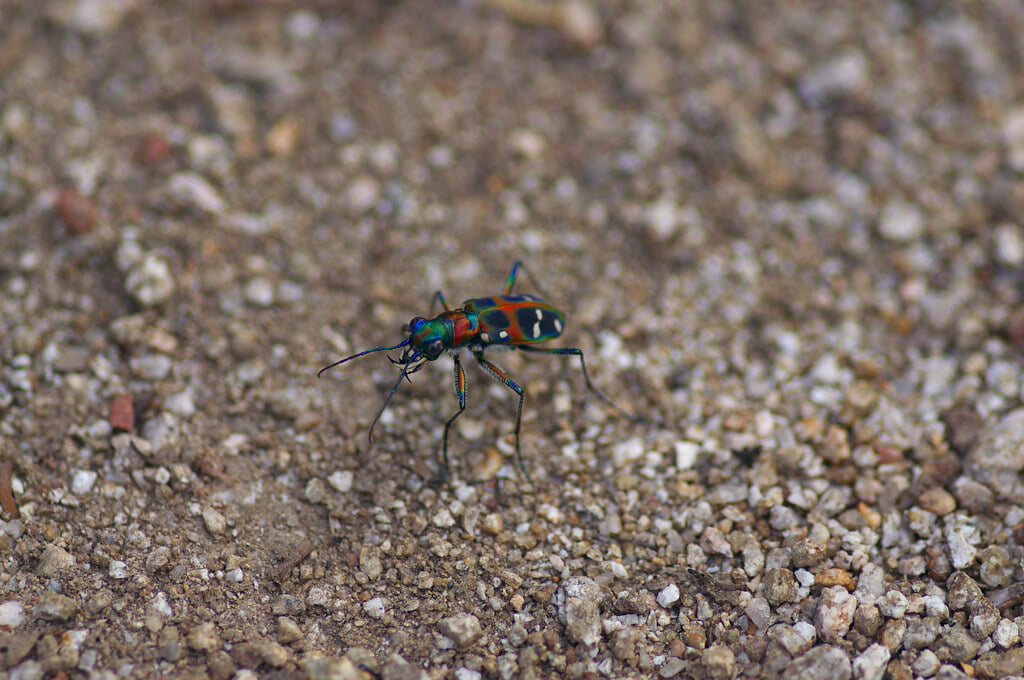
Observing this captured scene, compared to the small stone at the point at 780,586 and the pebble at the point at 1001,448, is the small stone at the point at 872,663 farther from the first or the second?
the pebble at the point at 1001,448

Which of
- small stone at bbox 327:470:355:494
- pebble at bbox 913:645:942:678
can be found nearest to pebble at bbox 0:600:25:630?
small stone at bbox 327:470:355:494

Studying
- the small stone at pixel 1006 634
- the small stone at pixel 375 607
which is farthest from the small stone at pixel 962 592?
the small stone at pixel 375 607

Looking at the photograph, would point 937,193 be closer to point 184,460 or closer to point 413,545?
point 413,545

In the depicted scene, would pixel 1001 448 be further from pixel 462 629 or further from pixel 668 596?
pixel 462 629

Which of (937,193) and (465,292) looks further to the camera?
(937,193)

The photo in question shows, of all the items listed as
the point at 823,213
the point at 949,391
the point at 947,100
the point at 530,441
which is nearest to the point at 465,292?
the point at 530,441
